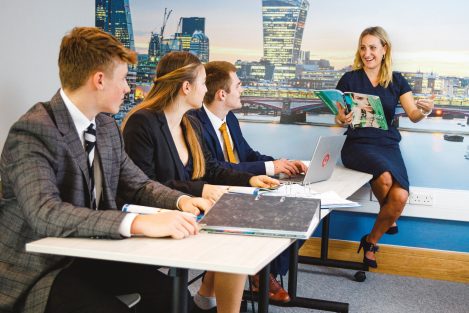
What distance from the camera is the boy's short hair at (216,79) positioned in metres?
3.08

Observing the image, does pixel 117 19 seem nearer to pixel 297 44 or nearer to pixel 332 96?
pixel 297 44

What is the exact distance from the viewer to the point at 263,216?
174 cm

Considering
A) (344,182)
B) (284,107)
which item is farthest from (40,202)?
(284,107)

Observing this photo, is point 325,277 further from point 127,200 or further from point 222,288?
point 127,200

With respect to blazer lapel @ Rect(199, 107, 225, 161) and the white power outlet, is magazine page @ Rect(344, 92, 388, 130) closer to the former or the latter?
the white power outlet

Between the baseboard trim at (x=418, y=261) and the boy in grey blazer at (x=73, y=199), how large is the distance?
2.12m

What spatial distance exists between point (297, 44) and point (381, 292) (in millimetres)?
1566

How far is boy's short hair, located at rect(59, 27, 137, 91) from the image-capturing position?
1.76 metres

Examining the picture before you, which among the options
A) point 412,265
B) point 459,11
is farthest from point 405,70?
point 412,265

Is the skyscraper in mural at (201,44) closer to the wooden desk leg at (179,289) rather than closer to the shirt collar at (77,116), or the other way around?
the shirt collar at (77,116)

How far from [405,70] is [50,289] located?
8.70 feet

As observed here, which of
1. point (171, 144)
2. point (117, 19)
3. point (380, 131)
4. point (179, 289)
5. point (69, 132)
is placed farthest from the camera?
point (117, 19)

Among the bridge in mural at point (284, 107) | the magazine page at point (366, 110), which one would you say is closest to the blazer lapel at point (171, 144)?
the magazine page at point (366, 110)

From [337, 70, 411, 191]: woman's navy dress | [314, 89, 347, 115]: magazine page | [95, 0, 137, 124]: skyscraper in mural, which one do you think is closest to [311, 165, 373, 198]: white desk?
[337, 70, 411, 191]: woman's navy dress
